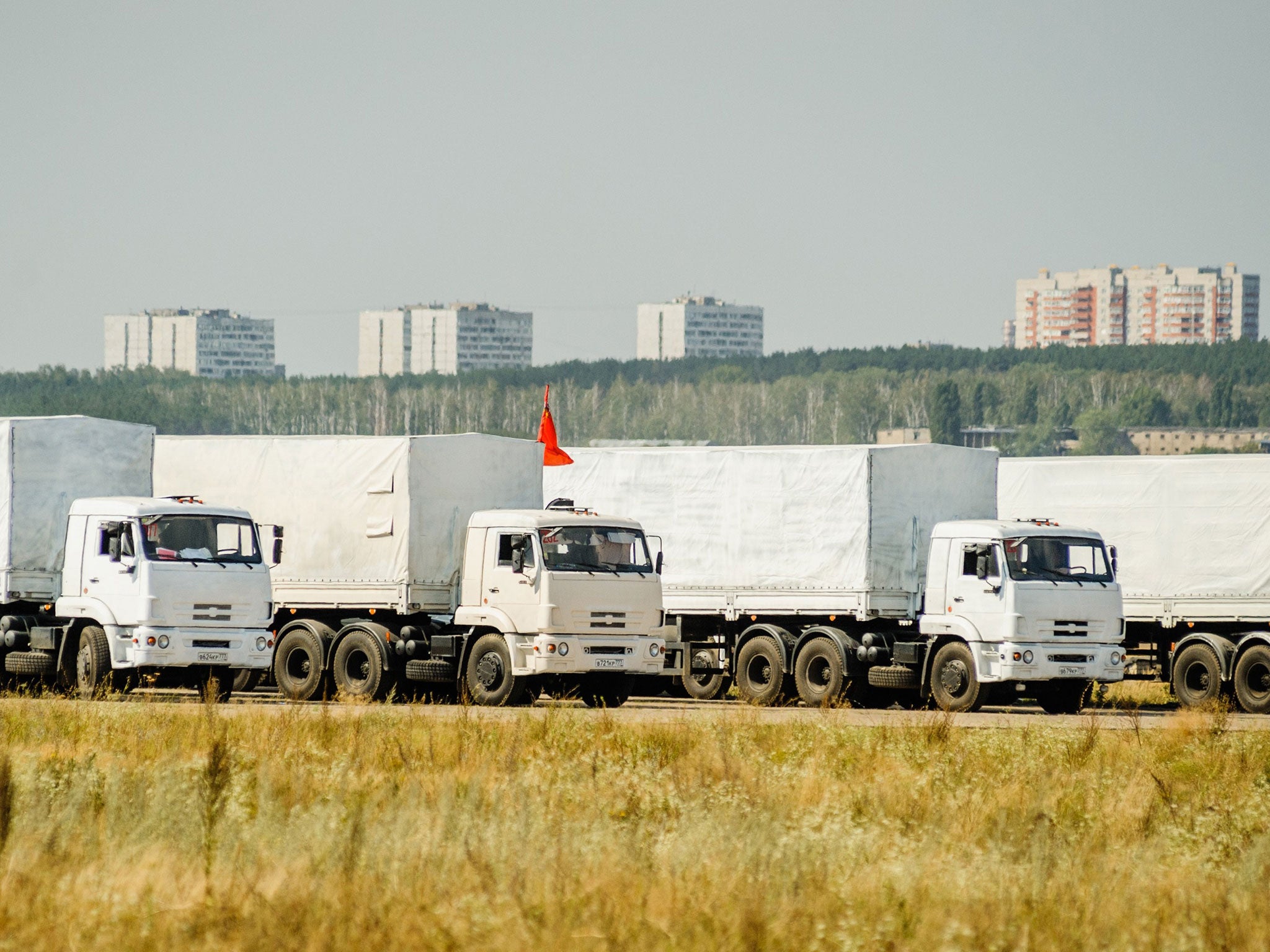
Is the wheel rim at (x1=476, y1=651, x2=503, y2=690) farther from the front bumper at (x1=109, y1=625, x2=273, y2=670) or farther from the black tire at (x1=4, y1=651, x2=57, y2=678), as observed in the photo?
the black tire at (x1=4, y1=651, x2=57, y2=678)

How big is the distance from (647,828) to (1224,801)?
5.39 m

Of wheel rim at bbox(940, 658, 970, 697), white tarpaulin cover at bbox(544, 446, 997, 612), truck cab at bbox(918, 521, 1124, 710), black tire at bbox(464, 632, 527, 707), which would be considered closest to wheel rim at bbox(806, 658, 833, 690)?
white tarpaulin cover at bbox(544, 446, 997, 612)

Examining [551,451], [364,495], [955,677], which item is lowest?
[955,677]

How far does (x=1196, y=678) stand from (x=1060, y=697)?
89.6 inches

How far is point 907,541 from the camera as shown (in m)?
27.4

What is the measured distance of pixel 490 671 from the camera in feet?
84.8

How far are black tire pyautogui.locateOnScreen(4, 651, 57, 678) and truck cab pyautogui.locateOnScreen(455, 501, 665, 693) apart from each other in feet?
18.4

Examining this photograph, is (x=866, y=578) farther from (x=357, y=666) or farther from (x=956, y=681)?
(x=357, y=666)

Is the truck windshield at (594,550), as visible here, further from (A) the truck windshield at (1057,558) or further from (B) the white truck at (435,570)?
(A) the truck windshield at (1057,558)

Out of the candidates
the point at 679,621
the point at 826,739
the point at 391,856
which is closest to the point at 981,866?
the point at 391,856

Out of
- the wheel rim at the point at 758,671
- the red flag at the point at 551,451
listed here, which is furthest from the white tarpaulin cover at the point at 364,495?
the wheel rim at the point at 758,671

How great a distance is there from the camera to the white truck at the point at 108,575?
83.0ft

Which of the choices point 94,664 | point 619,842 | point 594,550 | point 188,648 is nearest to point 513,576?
point 594,550

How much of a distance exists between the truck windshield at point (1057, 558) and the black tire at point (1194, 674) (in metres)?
2.57
